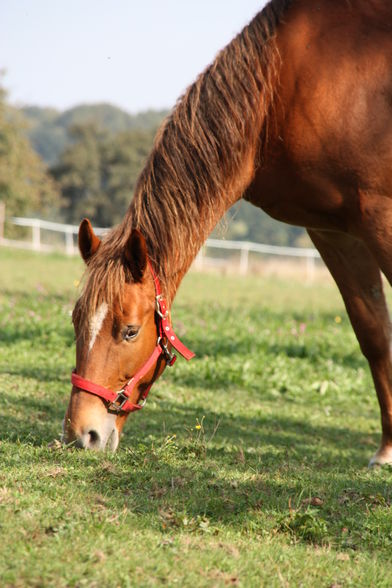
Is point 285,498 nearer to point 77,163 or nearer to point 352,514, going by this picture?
point 352,514

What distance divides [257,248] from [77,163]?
90.5ft

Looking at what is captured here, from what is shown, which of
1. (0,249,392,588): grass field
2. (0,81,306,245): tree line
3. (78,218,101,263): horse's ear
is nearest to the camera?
(0,249,392,588): grass field

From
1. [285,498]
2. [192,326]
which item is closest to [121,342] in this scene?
[285,498]

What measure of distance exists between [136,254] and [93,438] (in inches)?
37.7

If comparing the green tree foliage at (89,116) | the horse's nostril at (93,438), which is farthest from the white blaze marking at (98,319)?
the green tree foliage at (89,116)

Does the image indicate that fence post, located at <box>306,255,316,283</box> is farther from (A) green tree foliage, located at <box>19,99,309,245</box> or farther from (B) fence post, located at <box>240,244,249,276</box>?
(A) green tree foliage, located at <box>19,99,309,245</box>

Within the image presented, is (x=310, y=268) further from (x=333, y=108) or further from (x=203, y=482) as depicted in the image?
(x=203, y=482)

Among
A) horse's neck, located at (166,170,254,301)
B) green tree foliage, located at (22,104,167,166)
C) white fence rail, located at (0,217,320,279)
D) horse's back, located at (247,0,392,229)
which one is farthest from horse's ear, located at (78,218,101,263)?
green tree foliage, located at (22,104,167,166)

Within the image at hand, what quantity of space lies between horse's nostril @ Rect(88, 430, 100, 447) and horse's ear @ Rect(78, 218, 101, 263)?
0.88 meters

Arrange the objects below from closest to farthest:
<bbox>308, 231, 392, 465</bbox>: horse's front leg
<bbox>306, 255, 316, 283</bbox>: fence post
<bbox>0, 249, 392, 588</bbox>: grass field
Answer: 1. <bbox>0, 249, 392, 588</bbox>: grass field
2. <bbox>308, 231, 392, 465</bbox>: horse's front leg
3. <bbox>306, 255, 316, 283</bbox>: fence post

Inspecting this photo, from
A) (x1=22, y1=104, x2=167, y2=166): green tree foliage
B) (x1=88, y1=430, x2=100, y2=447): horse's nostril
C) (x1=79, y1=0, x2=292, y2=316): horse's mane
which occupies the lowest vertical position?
(x1=88, y1=430, x2=100, y2=447): horse's nostril

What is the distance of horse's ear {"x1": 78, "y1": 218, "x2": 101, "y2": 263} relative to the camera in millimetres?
3461

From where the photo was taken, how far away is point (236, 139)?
11.6 feet

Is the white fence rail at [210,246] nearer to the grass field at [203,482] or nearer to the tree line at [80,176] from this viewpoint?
the tree line at [80,176]
